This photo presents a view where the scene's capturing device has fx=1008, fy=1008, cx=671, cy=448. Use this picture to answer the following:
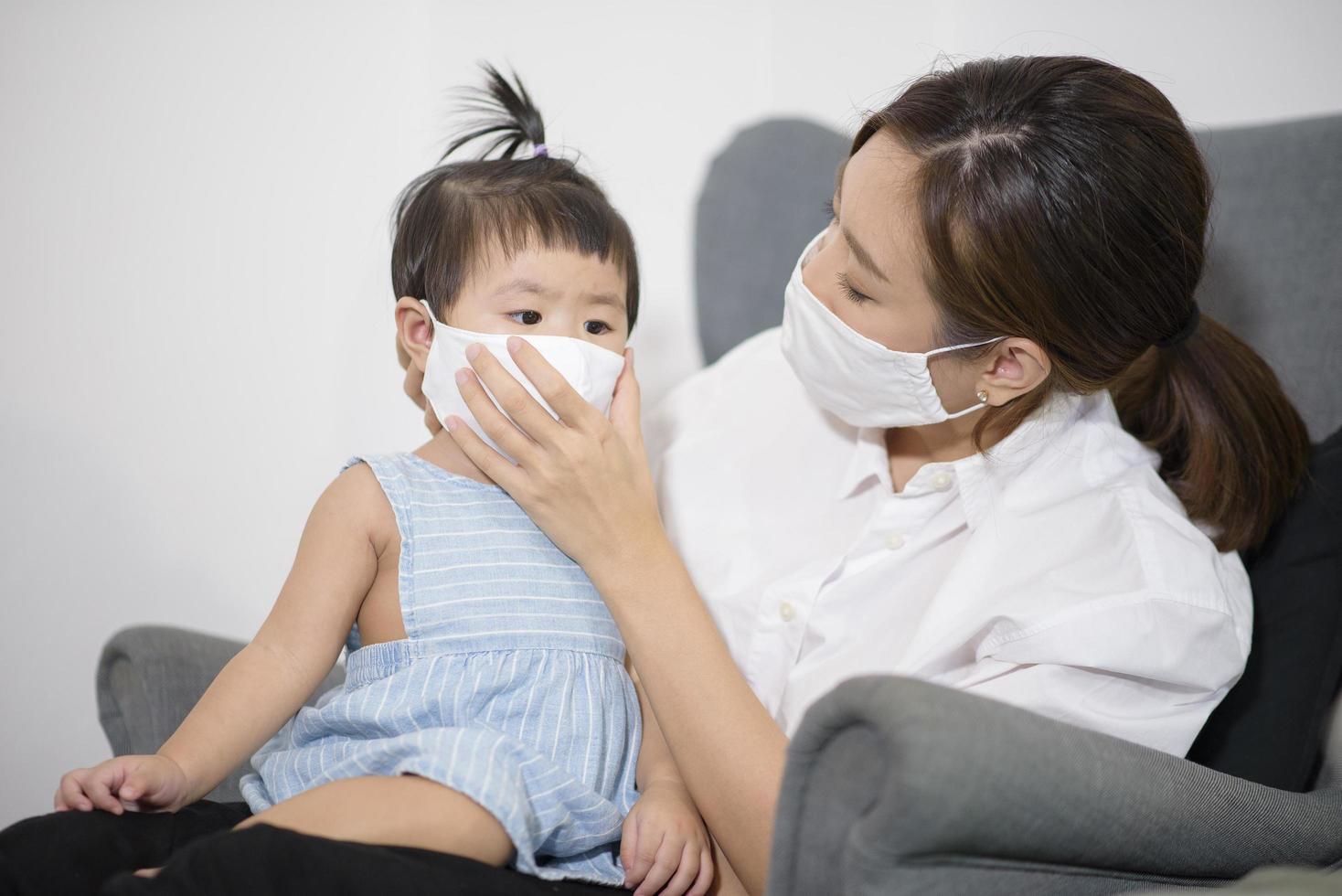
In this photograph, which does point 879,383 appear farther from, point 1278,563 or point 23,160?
point 23,160

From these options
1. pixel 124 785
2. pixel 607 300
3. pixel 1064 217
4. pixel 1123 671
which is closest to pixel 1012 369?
pixel 1064 217

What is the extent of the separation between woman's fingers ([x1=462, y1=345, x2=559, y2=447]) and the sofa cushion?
80 centimetres

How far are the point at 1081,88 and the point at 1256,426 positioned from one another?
447 mm

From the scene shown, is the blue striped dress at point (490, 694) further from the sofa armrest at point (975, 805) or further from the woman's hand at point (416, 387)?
the sofa armrest at point (975, 805)

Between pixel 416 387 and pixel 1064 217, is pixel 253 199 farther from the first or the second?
pixel 1064 217

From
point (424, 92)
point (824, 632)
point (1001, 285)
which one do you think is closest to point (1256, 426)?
point (1001, 285)

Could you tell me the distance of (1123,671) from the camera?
0.92 meters

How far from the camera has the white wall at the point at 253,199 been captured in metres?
1.71

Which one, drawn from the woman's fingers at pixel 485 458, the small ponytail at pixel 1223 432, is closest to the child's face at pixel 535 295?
the woman's fingers at pixel 485 458

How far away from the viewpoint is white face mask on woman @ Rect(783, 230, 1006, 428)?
1.08m

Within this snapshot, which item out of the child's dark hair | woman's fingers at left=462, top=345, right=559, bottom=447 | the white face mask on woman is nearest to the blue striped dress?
woman's fingers at left=462, top=345, right=559, bottom=447

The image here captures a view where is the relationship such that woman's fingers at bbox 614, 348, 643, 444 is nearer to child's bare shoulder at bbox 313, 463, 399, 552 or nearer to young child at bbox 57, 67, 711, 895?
young child at bbox 57, 67, 711, 895

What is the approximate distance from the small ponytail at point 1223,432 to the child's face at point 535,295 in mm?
637

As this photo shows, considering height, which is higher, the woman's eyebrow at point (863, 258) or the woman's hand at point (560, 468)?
the woman's eyebrow at point (863, 258)
